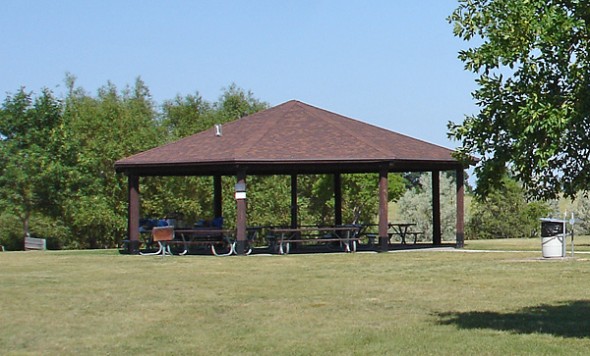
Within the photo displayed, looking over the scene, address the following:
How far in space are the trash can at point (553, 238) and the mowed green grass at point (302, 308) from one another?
1.21ft

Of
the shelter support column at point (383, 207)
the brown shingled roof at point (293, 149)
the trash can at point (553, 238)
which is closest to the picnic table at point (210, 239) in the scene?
the brown shingled roof at point (293, 149)

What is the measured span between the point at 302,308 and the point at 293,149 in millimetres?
12465

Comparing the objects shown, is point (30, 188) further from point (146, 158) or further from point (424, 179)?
point (424, 179)

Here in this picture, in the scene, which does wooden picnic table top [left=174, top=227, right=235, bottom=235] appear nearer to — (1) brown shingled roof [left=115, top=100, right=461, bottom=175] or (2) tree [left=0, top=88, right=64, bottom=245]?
(1) brown shingled roof [left=115, top=100, right=461, bottom=175]

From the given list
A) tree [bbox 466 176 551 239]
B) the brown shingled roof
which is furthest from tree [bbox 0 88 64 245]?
tree [bbox 466 176 551 239]

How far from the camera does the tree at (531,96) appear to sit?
10.1m

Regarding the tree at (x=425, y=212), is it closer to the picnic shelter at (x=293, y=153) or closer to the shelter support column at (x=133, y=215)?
the picnic shelter at (x=293, y=153)

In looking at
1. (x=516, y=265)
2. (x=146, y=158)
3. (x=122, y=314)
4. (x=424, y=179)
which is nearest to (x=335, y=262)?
(x=516, y=265)

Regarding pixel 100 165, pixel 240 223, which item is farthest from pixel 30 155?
pixel 240 223

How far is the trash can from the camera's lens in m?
20.9

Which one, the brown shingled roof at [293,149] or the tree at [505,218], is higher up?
the brown shingled roof at [293,149]

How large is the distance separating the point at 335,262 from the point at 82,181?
2059cm

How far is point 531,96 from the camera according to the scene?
10.4 metres

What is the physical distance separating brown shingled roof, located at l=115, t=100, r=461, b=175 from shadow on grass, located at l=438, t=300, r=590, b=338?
40.0ft
